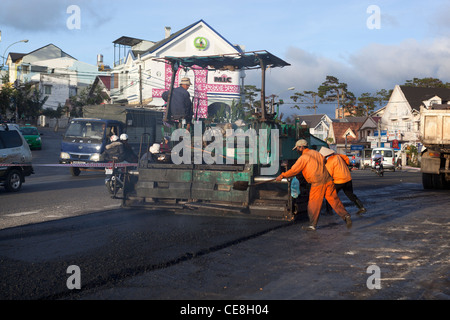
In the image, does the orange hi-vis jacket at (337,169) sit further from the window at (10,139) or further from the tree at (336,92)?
the tree at (336,92)

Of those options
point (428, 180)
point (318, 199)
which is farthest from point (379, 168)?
point (318, 199)

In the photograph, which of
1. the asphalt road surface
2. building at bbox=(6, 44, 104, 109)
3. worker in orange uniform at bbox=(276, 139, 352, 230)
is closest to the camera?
the asphalt road surface

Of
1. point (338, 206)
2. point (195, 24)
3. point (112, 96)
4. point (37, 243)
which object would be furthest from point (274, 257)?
point (112, 96)

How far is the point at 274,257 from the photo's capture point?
674 centimetres

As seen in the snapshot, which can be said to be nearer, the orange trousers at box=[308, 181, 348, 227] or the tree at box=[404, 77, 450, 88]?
the orange trousers at box=[308, 181, 348, 227]

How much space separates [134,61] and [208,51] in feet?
24.8

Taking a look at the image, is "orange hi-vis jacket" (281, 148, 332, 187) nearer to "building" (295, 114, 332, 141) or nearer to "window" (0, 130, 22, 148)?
"window" (0, 130, 22, 148)

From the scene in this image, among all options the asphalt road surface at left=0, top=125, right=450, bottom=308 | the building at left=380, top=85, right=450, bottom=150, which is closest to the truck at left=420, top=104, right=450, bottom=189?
the asphalt road surface at left=0, top=125, right=450, bottom=308

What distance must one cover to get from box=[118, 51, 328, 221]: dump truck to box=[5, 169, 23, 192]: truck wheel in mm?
5512

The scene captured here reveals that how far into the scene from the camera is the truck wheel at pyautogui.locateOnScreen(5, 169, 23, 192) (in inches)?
575

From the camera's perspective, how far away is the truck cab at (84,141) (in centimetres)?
2036

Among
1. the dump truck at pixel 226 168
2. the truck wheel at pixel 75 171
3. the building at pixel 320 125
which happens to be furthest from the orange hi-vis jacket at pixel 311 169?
the building at pixel 320 125

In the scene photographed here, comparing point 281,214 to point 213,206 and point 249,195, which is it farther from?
point 213,206
